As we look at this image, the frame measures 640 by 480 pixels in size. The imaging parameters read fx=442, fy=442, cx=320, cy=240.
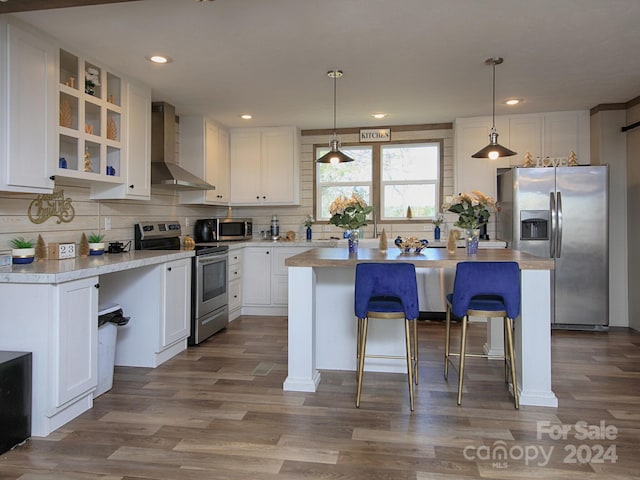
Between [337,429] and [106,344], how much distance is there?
1704 mm

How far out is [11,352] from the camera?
2350mm

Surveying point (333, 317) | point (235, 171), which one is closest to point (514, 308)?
point (333, 317)

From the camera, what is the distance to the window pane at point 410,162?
5.74 meters

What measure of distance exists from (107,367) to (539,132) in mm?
4915

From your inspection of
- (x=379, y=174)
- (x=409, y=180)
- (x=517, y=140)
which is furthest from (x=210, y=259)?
(x=517, y=140)

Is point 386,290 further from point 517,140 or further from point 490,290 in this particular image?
point 517,140

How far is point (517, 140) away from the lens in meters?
5.09

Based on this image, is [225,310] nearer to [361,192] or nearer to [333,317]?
[333,317]

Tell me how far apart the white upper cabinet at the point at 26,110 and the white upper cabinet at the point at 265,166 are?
2937 millimetres

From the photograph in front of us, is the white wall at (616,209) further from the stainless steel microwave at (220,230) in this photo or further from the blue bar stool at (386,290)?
the stainless steel microwave at (220,230)

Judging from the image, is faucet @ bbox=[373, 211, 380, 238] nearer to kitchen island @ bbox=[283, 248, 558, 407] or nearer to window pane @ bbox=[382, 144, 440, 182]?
window pane @ bbox=[382, 144, 440, 182]

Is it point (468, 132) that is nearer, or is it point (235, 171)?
point (468, 132)

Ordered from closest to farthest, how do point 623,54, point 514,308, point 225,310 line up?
1. point 514,308
2. point 623,54
3. point 225,310

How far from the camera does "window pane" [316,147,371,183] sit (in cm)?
589
